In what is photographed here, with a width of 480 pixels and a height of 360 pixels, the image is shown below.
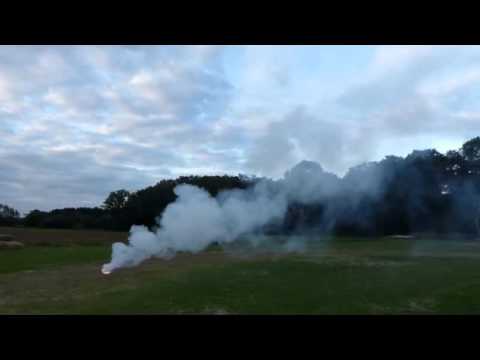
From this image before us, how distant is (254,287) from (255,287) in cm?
4

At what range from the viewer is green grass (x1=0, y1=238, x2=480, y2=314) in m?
13.4

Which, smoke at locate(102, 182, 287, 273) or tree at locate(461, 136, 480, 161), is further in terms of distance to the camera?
tree at locate(461, 136, 480, 161)

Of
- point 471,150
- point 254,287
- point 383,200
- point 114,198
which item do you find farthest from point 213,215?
point 114,198

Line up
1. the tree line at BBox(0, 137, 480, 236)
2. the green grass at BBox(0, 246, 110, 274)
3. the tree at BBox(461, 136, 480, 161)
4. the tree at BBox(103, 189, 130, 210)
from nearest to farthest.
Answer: the green grass at BBox(0, 246, 110, 274) → the tree line at BBox(0, 137, 480, 236) → the tree at BBox(461, 136, 480, 161) → the tree at BBox(103, 189, 130, 210)

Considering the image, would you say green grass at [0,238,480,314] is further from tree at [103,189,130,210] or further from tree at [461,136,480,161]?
tree at [103,189,130,210]

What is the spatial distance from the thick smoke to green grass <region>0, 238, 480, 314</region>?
1442 mm

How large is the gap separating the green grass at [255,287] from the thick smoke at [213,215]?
1.44 meters

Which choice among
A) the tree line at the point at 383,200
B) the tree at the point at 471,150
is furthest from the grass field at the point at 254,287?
the tree at the point at 471,150

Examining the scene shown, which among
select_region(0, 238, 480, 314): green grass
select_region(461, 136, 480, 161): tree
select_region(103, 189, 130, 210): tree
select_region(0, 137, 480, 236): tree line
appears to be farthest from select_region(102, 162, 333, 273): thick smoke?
select_region(103, 189, 130, 210): tree

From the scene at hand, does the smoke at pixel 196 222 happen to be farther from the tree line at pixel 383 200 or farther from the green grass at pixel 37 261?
the green grass at pixel 37 261

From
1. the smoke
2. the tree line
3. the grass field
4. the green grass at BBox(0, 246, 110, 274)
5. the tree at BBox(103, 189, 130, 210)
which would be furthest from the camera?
the tree at BBox(103, 189, 130, 210)
